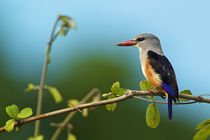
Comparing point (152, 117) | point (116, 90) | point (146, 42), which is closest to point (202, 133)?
point (152, 117)

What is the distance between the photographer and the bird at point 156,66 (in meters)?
3.47

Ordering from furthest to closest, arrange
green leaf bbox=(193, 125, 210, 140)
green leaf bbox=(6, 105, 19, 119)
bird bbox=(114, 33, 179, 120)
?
1. bird bbox=(114, 33, 179, 120)
2. green leaf bbox=(193, 125, 210, 140)
3. green leaf bbox=(6, 105, 19, 119)

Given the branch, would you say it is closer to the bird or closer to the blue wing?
the bird

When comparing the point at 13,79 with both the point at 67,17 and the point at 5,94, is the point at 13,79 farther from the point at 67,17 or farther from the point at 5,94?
the point at 67,17

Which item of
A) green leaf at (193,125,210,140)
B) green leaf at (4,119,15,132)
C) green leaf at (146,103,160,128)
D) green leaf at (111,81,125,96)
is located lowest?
green leaf at (193,125,210,140)

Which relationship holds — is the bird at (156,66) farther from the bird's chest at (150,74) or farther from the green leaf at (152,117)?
the green leaf at (152,117)

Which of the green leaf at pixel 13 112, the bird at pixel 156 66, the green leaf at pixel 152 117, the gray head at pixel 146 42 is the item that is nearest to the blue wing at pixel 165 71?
the bird at pixel 156 66

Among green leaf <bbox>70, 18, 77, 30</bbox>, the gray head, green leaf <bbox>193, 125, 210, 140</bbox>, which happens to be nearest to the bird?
the gray head

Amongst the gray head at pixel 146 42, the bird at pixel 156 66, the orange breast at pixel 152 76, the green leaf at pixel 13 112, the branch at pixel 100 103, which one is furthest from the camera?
the gray head at pixel 146 42

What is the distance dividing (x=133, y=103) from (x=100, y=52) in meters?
4.77

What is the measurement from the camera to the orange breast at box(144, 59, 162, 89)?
3.60 meters

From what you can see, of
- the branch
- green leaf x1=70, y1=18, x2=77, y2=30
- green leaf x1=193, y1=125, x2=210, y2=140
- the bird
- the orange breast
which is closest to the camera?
the branch

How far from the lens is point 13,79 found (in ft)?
59.3

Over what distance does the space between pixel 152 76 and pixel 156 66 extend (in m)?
0.15
